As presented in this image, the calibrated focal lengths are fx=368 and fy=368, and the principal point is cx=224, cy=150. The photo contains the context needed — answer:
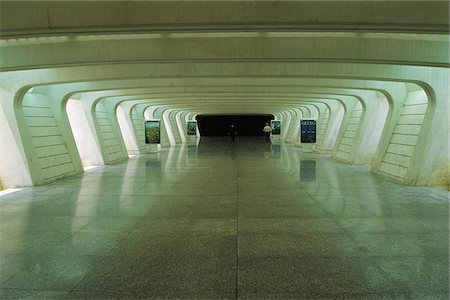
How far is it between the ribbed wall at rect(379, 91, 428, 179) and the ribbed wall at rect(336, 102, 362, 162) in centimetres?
473

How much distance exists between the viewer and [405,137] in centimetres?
1380

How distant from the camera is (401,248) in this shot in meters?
5.88

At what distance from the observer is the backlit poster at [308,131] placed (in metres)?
24.9

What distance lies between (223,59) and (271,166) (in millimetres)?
9118

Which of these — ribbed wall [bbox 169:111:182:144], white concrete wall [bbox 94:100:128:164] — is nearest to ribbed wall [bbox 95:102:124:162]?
white concrete wall [bbox 94:100:128:164]

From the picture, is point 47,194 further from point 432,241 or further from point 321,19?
point 432,241

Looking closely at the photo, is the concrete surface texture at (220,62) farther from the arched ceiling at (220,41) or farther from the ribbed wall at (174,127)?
the ribbed wall at (174,127)

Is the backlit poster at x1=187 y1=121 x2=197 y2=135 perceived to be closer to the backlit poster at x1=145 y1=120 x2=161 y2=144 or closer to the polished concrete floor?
the backlit poster at x1=145 y1=120 x2=161 y2=144

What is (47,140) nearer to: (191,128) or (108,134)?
(108,134)

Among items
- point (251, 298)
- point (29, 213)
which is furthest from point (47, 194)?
point (251, 298)

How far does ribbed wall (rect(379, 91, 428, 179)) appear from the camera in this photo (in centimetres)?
1312

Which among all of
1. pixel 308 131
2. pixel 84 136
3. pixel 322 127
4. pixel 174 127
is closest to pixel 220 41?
pixel 84 136

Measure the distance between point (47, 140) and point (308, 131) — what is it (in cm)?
1654

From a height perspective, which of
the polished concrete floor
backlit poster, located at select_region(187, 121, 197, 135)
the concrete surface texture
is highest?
the concrete surface texture
